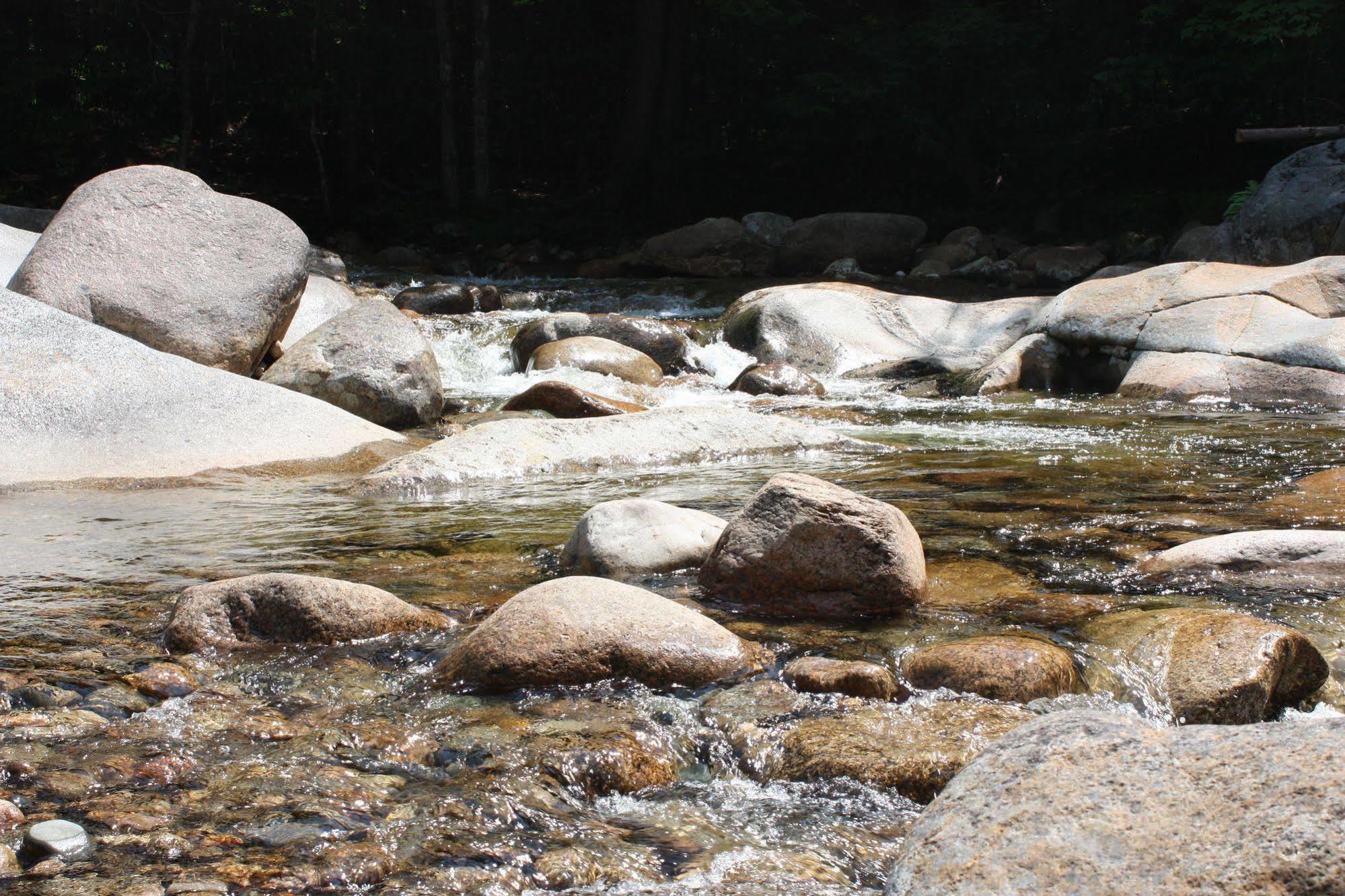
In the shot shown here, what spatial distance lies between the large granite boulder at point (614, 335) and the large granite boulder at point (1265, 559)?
326 inches

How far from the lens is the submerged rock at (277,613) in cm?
363

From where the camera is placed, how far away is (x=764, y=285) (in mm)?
17578

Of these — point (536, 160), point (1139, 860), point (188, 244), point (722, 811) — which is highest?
point (536, 160)

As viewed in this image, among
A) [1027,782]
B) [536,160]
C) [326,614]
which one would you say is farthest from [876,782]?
[536,160]

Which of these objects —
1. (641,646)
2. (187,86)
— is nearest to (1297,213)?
(641,646)

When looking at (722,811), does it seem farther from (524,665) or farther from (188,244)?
(188,244)

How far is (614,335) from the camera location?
12398 millimetres

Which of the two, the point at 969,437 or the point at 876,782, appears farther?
the point at 969,437

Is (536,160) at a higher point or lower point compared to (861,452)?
higher

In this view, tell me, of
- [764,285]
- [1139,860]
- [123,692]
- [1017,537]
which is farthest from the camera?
[764,285]

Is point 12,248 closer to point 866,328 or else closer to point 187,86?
point 866,328

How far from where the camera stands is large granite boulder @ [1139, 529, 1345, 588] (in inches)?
163

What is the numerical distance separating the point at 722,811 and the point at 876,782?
40 centimetres

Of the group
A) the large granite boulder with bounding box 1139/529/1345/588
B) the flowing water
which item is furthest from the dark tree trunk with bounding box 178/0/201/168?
the large granite boulder with bounding box 1139/529/1345/588
